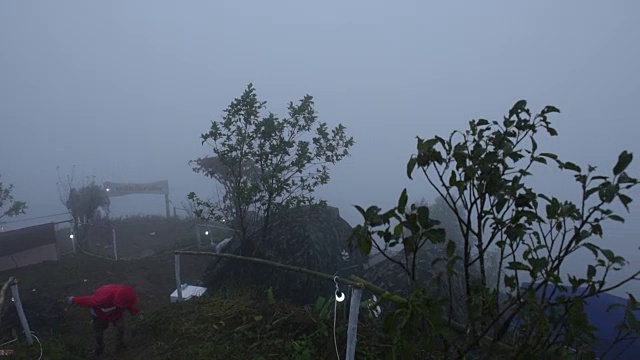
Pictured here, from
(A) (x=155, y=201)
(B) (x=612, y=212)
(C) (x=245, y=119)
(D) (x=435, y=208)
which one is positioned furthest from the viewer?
(A) (x=155, y=201)

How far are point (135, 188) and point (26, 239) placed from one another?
11.6m

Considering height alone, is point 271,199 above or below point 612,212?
below

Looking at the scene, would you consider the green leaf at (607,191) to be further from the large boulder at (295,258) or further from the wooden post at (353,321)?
the large boulder at (295,258)

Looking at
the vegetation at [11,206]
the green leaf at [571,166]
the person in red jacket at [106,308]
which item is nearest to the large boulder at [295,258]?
the person in red jacket at [106,308]

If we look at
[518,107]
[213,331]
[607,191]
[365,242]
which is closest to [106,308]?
[213,331]

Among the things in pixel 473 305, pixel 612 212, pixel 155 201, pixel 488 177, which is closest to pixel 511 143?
pixel 488 177

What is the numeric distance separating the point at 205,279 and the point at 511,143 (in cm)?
1136

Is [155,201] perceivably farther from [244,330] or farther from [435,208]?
[244,330]

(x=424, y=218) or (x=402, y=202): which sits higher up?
(x=402, y=202)

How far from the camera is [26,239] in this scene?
1845 centimetres

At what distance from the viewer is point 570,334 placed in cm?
224

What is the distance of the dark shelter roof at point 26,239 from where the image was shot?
58.1 ft

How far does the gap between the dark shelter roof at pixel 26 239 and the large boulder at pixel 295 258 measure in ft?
37.2

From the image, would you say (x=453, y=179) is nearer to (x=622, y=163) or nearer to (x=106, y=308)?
(x=622, y=163)
